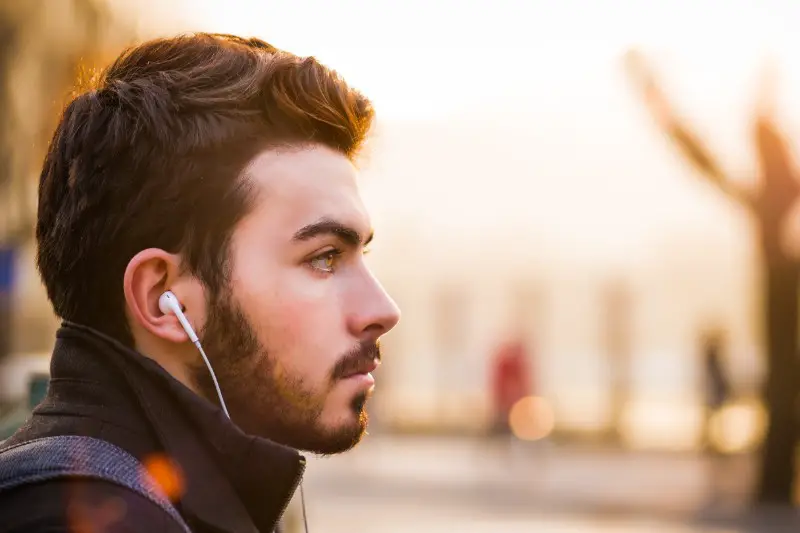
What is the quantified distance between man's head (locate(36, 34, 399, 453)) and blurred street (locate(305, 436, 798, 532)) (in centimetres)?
1107

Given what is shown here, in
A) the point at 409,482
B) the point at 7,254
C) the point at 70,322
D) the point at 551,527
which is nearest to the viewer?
→ the point at 70,322

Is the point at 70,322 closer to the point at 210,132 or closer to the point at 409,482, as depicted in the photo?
the point at 210,132

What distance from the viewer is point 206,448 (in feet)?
6.20

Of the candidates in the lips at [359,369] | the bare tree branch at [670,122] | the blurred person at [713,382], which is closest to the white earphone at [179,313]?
the lips at [359,369]

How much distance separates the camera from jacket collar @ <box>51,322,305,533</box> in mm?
1841

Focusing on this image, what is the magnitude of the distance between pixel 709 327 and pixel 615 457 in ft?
9.20

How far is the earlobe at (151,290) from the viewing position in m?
2.00

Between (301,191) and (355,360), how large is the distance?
279 millimetres

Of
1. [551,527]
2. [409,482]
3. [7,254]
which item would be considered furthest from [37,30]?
[551,527]

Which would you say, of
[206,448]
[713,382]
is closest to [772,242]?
[713,382]

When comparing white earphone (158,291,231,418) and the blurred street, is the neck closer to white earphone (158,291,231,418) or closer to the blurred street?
white earphone (158,291,231,418)

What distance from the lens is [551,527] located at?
43.8ft

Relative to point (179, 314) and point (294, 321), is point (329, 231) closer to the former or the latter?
point (294, 321)

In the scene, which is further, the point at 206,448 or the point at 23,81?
the point at 23,81
